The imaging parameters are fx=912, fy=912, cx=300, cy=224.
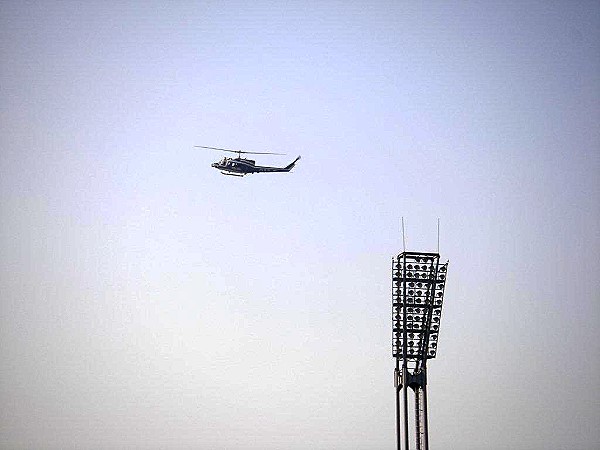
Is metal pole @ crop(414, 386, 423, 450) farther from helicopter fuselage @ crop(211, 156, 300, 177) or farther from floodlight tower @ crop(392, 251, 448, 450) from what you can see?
helicopter fuselage @ crop(211, 156, 300, 177)

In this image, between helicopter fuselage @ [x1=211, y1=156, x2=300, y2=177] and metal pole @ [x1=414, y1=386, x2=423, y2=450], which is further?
helicopter fuselage @ [x1=211, y1=156, x2=300, y2=177]

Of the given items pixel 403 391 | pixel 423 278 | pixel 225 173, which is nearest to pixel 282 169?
pixel 225 173

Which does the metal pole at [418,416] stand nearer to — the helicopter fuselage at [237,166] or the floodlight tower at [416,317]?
the floodlight tower at [416,317]

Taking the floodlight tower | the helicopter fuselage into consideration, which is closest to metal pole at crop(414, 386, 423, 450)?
the floodlight tower

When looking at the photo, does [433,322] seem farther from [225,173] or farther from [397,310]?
[225,173]

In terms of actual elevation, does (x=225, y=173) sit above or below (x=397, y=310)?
above

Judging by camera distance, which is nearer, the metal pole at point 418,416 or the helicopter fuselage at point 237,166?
the metal pole at point 418,416

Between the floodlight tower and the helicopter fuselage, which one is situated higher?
the helicopter fuselage

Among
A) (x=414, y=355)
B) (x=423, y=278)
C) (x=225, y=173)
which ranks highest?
(x=225, y=173)

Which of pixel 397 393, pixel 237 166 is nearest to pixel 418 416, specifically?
pixel 397 393

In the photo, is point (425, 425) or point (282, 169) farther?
point (282, 169)

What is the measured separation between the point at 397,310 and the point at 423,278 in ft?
12.4

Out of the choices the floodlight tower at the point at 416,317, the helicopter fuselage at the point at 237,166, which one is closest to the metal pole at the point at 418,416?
the floodlight tower at the point at 416,317

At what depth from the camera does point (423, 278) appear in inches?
3287
